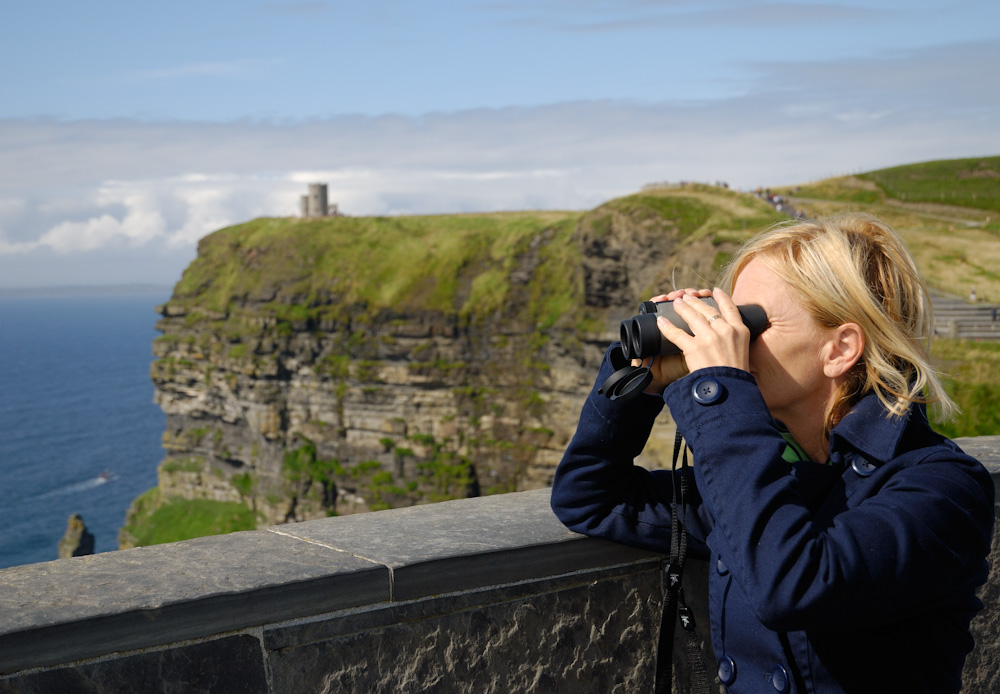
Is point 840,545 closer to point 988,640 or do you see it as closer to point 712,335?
point 712,335

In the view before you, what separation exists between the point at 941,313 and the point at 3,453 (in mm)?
106698

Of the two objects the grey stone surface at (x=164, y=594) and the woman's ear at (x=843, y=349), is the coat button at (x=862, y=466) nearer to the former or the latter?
the woman's ear at (x=843, y=349)

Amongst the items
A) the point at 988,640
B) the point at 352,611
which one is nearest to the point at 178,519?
the point at 988,640

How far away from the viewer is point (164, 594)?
80.8 inches

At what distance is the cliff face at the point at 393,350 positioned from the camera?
47.5 meters

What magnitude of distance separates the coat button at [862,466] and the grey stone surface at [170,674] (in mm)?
1492

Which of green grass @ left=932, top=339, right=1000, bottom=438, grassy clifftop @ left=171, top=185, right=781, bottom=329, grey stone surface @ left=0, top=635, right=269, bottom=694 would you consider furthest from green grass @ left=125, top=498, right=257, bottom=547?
grey stone surface @ left=0, top=635, right=269, bottom=694

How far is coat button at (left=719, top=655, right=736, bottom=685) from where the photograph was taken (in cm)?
211

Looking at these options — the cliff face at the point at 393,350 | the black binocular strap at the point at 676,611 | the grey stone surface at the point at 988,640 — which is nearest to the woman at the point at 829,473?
the black binocular strap at the point at 676,611

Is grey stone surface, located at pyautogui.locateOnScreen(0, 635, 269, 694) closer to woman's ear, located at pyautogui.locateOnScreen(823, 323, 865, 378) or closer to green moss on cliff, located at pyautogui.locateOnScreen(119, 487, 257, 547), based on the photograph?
woman's ear, located at pyautogui.locateOnScreen(823, 323, 865, 378)

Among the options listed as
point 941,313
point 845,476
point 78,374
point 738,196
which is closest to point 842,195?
point 738,196

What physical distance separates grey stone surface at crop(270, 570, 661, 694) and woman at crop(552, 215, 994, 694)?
543 mm

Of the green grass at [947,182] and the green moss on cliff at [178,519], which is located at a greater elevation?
the green grass at [947,182]

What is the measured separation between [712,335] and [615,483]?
0.72 meters
